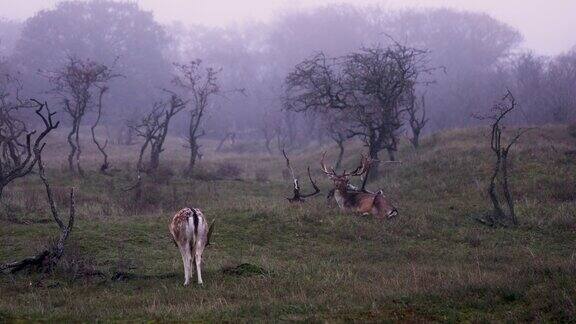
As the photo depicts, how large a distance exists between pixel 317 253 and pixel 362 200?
12.3 ft

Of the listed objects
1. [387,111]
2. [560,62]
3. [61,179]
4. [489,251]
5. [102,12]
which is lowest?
[489,251]

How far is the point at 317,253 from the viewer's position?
11805mm

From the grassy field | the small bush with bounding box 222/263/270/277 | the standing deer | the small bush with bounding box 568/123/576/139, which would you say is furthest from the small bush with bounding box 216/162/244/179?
the small bush with bounding box 222/263/270/277

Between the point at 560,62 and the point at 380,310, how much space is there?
5076 cm

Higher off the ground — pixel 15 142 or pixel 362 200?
pixel 15 142

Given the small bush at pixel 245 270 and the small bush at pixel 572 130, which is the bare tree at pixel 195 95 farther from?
the small bush at pixel 572 130

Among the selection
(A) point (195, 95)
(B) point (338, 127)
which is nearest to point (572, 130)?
(B) point (338, 127)

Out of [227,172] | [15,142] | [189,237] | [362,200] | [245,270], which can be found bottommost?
[245,270]

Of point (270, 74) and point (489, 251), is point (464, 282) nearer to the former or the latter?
point (489, 251)

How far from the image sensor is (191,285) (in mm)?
8930

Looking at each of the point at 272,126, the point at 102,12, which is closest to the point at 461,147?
the point at 272,126

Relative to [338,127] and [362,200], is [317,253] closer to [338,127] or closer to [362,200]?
[362,200]

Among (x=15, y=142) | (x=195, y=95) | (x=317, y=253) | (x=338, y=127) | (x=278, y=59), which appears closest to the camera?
(x=317, y=253)

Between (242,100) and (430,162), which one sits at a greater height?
(242,100)
